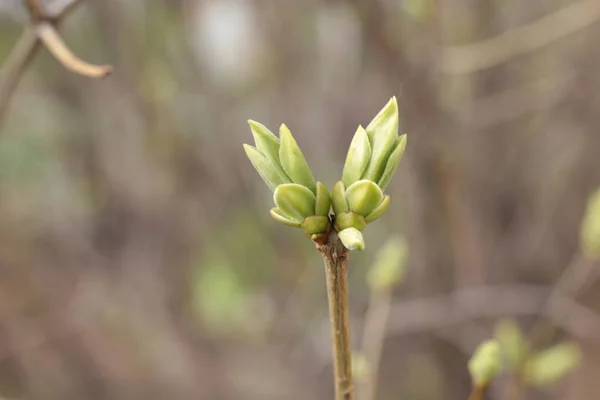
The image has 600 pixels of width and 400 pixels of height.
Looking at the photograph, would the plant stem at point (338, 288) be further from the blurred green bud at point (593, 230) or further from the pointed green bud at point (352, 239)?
the blurred green bud at point (593, 230)

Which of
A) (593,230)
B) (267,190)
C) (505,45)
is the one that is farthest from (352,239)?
(267,190)

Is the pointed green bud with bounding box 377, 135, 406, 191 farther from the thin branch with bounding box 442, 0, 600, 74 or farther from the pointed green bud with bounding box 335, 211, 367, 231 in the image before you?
the thin branch with bounding box 442, 0, 600, 74

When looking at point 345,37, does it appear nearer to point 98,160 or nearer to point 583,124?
point 583,124

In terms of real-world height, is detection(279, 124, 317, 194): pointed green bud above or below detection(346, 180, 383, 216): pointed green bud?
above

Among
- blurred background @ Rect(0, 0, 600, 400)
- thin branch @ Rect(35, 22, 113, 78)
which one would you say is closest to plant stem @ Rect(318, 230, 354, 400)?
thin branch @ Rect(35, 22, 113, 78)

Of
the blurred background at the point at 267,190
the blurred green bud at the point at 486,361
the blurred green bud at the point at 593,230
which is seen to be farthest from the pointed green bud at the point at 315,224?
the blurred background at the point at 267,190

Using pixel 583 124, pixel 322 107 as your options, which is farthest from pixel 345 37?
pixel 583 124
